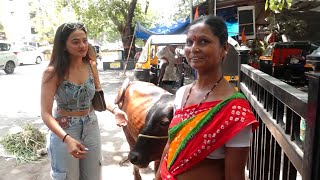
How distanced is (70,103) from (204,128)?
4.83 feet

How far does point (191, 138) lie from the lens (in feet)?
4.54

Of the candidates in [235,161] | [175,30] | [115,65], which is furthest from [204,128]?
[115,65]

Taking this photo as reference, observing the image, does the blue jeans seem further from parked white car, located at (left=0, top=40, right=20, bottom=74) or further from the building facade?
the building facade

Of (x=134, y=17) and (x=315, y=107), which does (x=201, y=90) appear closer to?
(x=315, y=107)

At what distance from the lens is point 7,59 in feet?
60.2

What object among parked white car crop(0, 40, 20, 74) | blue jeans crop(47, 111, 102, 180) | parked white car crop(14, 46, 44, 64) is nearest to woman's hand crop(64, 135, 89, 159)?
blue jeans crop(47, 111, 102, 180)

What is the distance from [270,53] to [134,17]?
1014cm

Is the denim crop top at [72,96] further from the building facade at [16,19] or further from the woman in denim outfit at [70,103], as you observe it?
the building facade at [16,19]

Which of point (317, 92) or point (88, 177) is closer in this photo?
point (317, 92)

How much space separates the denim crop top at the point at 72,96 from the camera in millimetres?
2479

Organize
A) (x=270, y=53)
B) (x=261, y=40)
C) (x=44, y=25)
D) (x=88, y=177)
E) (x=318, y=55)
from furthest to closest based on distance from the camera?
(x=44, y=25)
(x=261, y=40)
(x=270, y=53)
(x=88, y=177)
(x=318, y=55)

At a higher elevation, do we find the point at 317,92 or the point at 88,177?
the point at 317,92

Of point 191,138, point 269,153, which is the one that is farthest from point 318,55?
point 269,153

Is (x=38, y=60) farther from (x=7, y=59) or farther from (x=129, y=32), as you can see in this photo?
(x=129, y=32)
